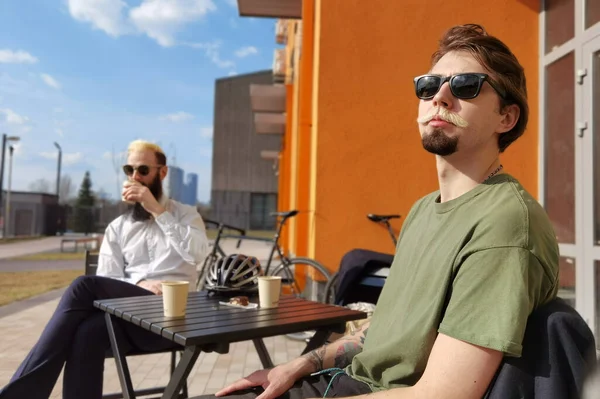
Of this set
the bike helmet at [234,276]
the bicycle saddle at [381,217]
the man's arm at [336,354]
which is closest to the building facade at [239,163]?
the bicycle saddle at [381,217]

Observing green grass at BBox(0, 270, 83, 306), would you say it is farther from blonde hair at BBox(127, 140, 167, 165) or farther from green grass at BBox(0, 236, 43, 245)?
blonde hair at BBox(127, 140, 167, 165)

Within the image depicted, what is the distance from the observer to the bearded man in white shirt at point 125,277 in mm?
2174

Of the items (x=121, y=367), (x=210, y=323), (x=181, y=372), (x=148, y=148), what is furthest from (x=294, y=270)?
(x=181, y=372)

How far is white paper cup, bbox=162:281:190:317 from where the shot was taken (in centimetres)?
195

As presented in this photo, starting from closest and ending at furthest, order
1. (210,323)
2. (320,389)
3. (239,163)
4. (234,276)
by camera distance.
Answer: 1. (320,389)
2. (210,323)
3. (234,276)
4. (239,163)

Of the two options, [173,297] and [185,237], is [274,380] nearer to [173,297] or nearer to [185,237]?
[173,297]

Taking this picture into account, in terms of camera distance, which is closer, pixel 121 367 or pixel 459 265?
pixel 459 265

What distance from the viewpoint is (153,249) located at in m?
3.09

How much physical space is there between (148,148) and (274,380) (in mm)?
2100

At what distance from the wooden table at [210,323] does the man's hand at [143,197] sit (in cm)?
76

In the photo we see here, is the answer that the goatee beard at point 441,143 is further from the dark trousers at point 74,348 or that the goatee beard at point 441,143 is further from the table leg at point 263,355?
the dark trousers at point 74,348

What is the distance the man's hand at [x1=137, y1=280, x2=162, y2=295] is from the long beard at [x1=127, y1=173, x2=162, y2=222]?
449 mm

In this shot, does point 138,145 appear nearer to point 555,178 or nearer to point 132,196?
point 132,196

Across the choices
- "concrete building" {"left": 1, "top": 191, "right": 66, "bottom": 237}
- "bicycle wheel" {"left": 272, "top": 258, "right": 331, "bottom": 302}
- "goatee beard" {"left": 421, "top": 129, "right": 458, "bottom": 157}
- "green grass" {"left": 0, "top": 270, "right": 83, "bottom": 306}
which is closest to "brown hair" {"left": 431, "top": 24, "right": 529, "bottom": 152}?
"goatee beard" {"left": 421, "top": 129, "right": 458, "bottom": 157}
